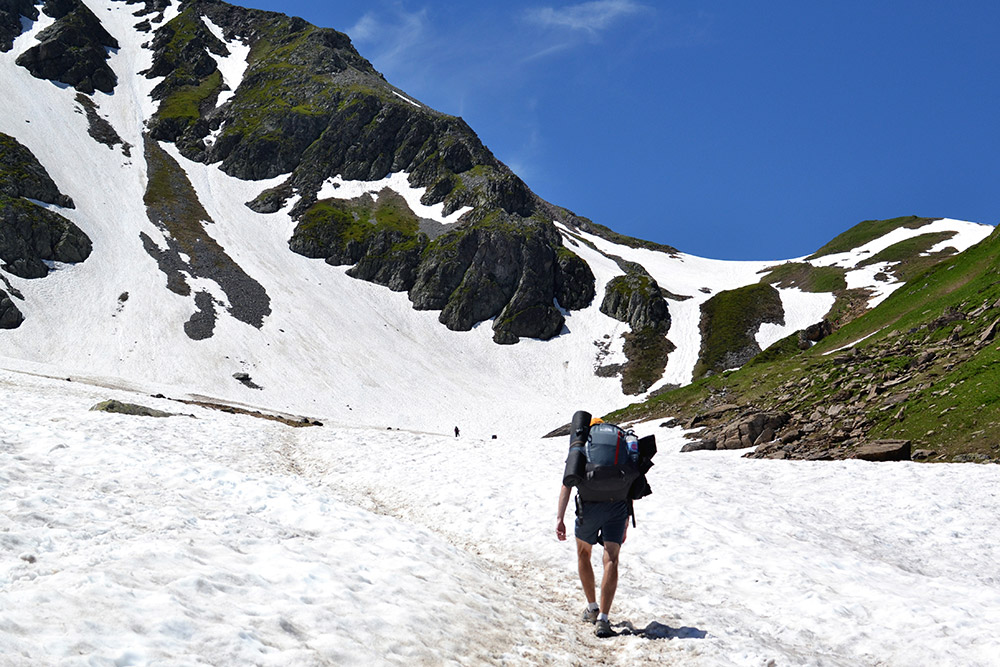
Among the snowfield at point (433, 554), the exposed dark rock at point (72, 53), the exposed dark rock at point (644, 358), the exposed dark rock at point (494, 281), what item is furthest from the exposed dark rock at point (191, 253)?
the exposed dark rock at point (644, 358)

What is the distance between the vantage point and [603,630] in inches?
337

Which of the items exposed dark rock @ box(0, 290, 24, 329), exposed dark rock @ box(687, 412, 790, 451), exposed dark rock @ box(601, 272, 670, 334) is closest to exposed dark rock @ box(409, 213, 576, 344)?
exposed dark rock @ box(601, 272, 670, 334)

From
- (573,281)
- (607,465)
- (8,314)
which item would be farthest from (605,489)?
(573,281)

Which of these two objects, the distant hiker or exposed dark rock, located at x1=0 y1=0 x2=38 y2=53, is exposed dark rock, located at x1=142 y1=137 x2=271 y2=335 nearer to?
exposed dark rock, located at x1=0 y1=0 x2=38 y2=53

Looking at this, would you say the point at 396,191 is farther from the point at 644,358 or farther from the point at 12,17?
the point at 12,17

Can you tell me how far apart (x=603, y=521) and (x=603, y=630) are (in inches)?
63.6

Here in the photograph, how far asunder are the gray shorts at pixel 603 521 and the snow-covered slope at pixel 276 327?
2404 inches

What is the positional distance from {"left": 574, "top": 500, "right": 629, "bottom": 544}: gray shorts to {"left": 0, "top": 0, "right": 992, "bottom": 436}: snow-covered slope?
61055mm

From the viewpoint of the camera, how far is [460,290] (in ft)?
388

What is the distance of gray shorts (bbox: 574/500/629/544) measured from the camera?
862 cm

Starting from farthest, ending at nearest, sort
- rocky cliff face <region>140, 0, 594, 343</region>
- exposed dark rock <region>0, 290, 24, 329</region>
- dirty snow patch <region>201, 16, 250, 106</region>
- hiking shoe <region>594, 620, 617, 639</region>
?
dirty snow patch <region>201, 16, 250, 106</region> → rocky cliff face <region>140, 0, 594, 343</region> → exposed dark rock <region>0, 290, 24, 329</region> → hiking shoe <region>594, 620, 617, 639</region>

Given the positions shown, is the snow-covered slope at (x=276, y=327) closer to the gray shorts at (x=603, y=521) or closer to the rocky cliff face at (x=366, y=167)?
the rocky cliff face at (x=366, y=167)

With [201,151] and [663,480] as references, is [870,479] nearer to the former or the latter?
[663,480]

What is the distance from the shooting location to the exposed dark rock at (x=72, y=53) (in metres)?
146
